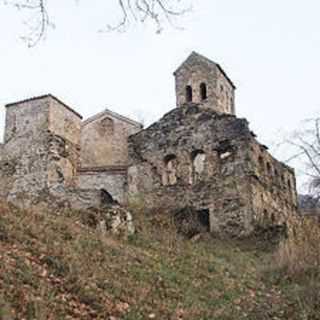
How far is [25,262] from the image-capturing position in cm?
987

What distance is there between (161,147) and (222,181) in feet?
11.5

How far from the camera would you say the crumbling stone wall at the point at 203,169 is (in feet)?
78.0

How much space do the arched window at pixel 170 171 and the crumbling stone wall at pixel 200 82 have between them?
8.94 metres

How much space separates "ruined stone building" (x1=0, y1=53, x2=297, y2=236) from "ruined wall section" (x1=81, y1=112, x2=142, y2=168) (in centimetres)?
504

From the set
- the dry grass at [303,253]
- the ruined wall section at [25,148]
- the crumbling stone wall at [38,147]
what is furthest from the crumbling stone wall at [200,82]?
the dry grass at [303,253]

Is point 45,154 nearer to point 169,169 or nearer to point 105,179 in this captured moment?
point 105,179

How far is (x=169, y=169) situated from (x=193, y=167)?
1245mm

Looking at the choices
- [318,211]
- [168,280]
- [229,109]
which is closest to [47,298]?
[168,280]

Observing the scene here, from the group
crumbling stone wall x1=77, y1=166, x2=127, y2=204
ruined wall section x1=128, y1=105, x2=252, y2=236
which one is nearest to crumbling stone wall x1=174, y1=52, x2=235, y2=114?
crumbling stone wall x1=77, y1=166, x2=127, y2=204

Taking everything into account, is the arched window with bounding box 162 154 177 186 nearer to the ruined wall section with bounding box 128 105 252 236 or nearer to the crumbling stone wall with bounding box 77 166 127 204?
the ruined wall section with bounding box 128 105 252 236

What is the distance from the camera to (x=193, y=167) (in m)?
26.3

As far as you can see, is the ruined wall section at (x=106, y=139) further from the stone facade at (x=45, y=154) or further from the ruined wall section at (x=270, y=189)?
the ruined wall section at (x=270, y=189)

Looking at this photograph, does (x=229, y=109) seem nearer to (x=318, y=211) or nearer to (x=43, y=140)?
(x=43, y=140)

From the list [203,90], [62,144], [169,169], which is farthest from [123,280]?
[203,90]
